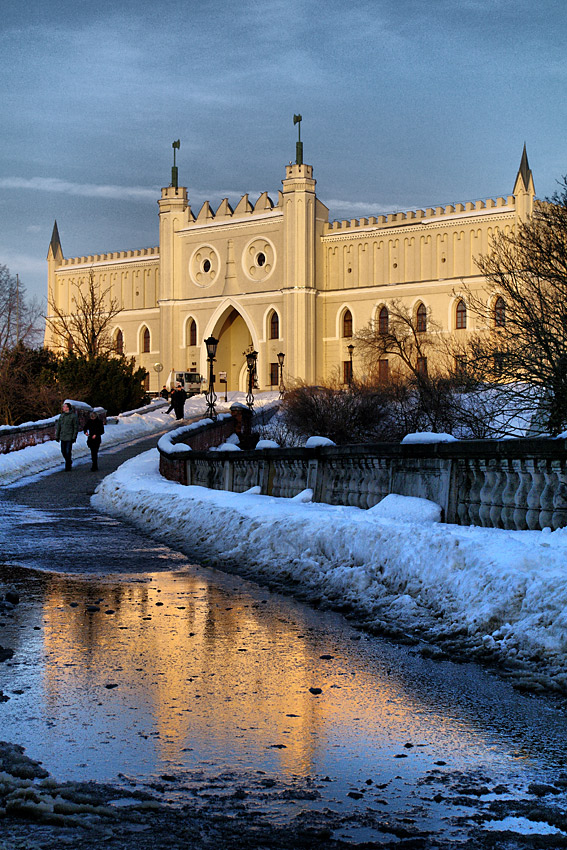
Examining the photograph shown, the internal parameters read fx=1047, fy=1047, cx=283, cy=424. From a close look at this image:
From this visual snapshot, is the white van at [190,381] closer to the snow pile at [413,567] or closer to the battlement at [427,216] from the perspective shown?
the battlement at [427,216]

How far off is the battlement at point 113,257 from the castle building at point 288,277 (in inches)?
8.6

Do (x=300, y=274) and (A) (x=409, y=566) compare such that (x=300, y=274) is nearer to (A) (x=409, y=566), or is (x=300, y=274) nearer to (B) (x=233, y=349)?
(B) (x=233, y=349)

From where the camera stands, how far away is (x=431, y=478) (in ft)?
33.0

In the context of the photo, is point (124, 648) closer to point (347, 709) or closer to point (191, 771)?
point (347, 709)

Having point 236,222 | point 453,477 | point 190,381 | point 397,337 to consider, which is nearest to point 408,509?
point 453,477

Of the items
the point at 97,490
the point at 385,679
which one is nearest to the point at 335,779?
the point at 385,679

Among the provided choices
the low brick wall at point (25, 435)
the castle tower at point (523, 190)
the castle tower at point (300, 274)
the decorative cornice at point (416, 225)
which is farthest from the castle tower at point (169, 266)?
the low brick wall at point (25, 435)

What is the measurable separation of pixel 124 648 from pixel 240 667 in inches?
34.1

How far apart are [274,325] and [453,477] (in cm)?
6571

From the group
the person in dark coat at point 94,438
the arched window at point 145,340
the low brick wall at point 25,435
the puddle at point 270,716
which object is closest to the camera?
the puddle at point 270,716

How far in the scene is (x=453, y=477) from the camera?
958cm

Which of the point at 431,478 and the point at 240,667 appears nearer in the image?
the point at 240,667

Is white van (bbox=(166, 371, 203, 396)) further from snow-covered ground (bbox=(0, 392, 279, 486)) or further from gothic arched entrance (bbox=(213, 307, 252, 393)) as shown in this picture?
gothic arched entrance (bbox=(213, 307, 252, 393))

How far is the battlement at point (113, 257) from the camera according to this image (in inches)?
3243
